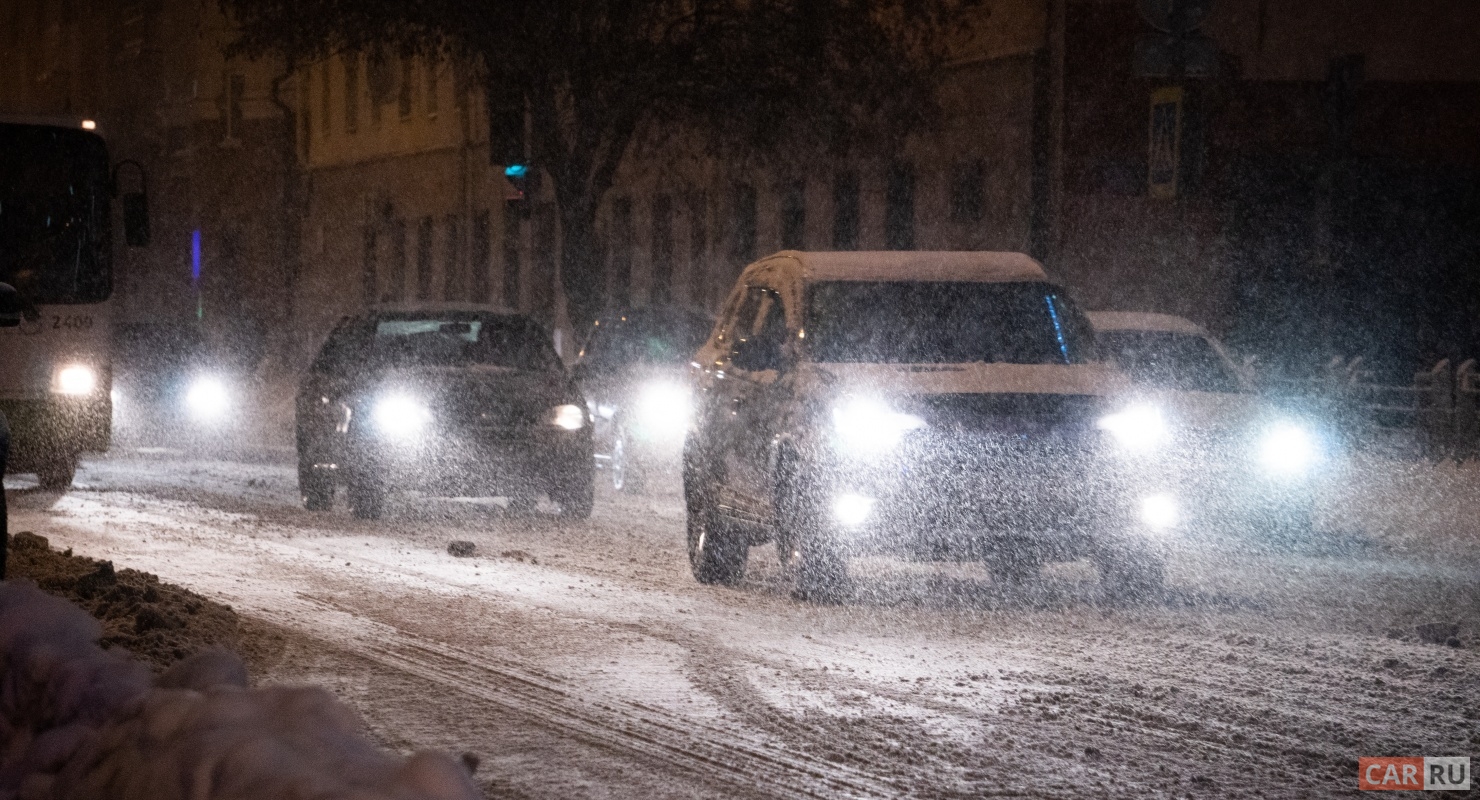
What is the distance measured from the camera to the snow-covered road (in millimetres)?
6922

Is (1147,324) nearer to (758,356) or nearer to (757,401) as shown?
(757,401)

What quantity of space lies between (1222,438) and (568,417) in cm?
525

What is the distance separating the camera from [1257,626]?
1058 cm

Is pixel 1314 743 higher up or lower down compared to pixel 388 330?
lower down

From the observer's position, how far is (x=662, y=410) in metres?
20.9

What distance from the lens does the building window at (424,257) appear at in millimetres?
50028

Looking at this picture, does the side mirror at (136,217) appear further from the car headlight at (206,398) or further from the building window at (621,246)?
the building window at (621,246)

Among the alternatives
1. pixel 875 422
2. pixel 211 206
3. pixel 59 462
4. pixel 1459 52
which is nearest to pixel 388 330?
pixel 59 462

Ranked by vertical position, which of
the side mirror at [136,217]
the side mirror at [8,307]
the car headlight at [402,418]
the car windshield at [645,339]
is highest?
the side mirror at [136,217]

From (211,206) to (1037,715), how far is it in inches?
2033

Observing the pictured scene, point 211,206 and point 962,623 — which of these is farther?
point 211,206

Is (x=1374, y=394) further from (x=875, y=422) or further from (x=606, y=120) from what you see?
(x=875, y=422)

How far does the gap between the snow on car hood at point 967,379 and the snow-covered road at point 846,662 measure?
1.14 m

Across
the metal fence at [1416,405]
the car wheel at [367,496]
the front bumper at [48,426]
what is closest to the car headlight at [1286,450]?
the car wheel at [367,496]
